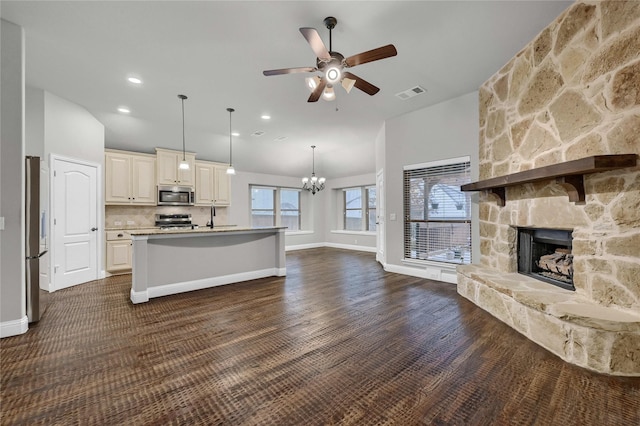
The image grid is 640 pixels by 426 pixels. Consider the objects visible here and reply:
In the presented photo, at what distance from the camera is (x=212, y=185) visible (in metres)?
7.01

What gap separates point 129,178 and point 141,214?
0.85m

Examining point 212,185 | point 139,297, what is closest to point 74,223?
point 139,297

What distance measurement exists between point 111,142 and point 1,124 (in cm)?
341

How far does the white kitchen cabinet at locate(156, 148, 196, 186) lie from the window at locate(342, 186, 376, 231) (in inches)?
199

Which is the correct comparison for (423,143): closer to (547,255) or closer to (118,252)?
(547,255)

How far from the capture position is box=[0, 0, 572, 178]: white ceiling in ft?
8.25

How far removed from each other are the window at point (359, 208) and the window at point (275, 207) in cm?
172

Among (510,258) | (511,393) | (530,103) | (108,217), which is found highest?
(530,103)

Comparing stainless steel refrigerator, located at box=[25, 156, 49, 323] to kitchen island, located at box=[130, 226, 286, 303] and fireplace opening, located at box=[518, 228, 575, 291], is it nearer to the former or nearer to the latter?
kitchen island, located at box=[130, 226, 286, 303]

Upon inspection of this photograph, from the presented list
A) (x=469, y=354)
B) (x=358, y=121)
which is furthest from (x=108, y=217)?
(x=469, y=354)

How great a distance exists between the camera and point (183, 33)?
2801 millimetres

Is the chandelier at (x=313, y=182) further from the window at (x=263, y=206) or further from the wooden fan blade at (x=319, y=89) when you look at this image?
the wooden fan blade at (x=319, y=89)

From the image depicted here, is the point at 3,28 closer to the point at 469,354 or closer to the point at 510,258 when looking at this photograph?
the point at 469,354

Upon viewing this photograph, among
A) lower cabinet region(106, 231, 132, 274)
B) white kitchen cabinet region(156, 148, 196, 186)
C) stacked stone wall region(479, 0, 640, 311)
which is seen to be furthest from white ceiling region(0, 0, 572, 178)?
lower cabinet region(106, 231, 132, 274)
